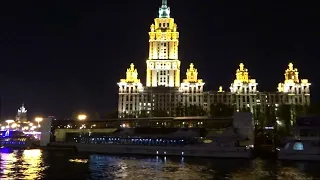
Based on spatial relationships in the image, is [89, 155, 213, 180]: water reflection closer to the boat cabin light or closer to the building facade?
the boat cabin light

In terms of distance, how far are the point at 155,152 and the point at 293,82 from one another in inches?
4294

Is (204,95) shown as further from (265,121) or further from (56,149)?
(56,149)

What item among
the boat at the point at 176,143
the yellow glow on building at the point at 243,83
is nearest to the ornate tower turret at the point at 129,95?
the yellow glow on building at the point at 243,83

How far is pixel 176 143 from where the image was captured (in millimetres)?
71500

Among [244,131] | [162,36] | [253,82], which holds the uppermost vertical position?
[162,36]

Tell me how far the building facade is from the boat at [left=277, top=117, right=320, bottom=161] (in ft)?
305

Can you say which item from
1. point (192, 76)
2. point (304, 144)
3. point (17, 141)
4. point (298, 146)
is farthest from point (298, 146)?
point (192, 76)

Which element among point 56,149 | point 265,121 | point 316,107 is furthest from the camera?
point 265,121

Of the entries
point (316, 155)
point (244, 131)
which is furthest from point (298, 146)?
Result: point (244, 131)

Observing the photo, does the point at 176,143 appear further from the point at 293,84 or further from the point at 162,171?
the point at 293,84

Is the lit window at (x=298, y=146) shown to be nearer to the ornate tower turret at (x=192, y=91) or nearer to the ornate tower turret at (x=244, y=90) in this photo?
the ornate tower turret at (x=192, y=91)

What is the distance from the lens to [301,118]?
211ft

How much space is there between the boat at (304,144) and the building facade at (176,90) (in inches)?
3658

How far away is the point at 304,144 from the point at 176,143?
22.6 metres
